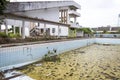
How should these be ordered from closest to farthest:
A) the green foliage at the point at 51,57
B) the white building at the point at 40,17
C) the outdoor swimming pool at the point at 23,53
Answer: the outdoor swimming pool at the point at 23,53
the green foliage at the point at 51,57
the white building at the point at 40,17

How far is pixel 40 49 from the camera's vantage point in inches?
324

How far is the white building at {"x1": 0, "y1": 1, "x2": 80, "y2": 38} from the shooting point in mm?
10016

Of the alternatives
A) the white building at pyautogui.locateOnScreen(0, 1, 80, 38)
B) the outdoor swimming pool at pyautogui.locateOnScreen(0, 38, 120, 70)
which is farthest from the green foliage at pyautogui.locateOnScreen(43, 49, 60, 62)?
the white building at pyautogui.locateOnScreen(0, 1, 80, 38)

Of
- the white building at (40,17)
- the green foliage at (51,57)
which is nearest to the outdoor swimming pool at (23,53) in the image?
the green foliage at (51,57)

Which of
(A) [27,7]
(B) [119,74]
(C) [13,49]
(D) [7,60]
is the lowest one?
(B) [119,74]

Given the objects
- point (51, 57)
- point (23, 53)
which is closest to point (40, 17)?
point (51, 57)

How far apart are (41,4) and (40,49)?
6.94 meters

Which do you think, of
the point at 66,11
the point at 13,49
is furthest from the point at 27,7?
the point at 66,11

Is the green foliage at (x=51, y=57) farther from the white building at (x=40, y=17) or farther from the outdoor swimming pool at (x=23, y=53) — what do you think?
the white building at (x=40, y=17)

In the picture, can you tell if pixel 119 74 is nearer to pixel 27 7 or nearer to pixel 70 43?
Result: pixel 70 43

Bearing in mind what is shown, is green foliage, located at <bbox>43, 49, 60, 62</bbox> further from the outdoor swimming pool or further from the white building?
the white building

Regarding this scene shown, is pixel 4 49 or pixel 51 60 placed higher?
pixel 4 49

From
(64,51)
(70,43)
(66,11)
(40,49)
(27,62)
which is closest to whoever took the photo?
(27,62)

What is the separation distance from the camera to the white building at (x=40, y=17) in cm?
1002
